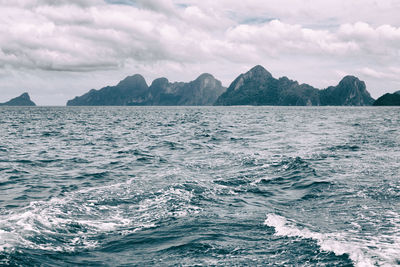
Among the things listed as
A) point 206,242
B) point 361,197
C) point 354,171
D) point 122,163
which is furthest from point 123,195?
point 354,171

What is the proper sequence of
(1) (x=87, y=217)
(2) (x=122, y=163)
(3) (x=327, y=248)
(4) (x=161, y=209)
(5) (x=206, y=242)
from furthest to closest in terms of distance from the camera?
(2) (x=122, y=163), (4) (x=161, y=209), (1) (x=87, y=217), (5) (x=206, y=242), (3) (x=327, y=248)

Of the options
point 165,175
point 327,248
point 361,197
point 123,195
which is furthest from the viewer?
point 165,175

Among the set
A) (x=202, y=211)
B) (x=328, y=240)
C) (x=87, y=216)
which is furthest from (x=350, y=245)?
(x=87, y=216)

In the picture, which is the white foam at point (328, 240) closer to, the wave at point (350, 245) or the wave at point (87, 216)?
the wave at point (350, 245)

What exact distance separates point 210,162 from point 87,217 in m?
12.0

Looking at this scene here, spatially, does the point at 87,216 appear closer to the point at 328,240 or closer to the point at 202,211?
the point at 202,211

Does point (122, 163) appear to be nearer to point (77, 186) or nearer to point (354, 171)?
point (77, 186)

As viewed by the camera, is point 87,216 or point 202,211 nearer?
point 87,216

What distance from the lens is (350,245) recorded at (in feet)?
27.7

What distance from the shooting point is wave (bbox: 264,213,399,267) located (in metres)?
7.56

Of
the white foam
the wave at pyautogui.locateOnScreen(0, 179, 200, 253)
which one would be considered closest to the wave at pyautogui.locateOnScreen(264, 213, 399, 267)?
the white foam

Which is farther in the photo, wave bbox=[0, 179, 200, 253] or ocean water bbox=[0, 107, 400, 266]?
wave bbox=[0, 179, 200, 253]

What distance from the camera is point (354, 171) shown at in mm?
18109

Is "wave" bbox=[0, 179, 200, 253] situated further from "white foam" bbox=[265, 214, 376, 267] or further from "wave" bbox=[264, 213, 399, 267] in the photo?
"wave" bbox=[264, 213, 399, 267]
